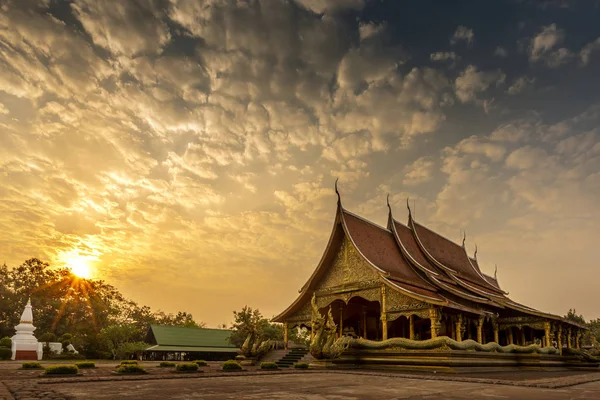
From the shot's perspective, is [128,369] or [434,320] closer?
[128,369]

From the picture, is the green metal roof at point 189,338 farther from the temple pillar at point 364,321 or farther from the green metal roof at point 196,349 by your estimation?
the temple pillar at point 364,321

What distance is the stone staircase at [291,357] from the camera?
16059mm

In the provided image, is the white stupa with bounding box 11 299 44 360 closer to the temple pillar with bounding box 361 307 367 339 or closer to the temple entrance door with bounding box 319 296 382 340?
the temple entrance door with bounding box 319 296 382 340

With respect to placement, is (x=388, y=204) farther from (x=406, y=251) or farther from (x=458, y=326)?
(x=458, y=326)

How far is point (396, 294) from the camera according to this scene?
15477mm

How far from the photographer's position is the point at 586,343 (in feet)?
167

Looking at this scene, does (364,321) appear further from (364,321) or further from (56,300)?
(56,300)

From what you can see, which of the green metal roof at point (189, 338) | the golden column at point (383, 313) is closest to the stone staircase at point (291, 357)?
the golden column at point (383, 313)

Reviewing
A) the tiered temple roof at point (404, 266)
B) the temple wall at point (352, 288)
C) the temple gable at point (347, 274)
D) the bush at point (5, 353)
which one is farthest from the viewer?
the bush at point (5, 353)

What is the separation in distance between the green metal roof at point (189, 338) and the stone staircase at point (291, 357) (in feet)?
48.2

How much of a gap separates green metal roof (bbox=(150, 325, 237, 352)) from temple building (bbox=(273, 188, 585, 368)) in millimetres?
13648

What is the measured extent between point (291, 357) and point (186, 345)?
52.2 ft

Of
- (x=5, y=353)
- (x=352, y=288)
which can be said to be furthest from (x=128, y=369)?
(x=5, y=353)

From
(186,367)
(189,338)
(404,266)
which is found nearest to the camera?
(186,367)
